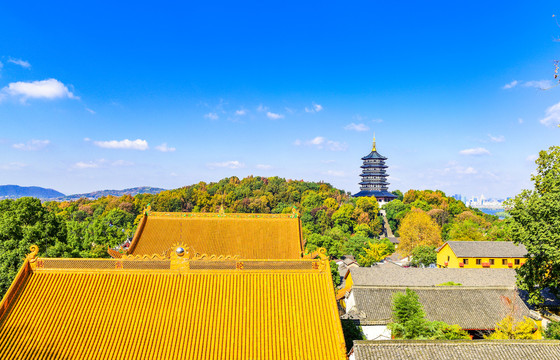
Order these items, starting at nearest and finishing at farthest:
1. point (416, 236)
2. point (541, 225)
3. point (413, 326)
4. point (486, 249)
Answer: point (413, 326) → point (541, 225) → point (486, 249) → point (416, 236)

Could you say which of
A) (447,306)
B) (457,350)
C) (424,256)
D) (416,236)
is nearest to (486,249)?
(424,256)

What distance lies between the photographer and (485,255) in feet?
102

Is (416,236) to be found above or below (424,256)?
above

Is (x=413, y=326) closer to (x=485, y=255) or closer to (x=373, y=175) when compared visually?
(x=485, y=255)

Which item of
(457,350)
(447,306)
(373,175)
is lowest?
(447,306)

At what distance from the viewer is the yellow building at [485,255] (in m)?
31.1

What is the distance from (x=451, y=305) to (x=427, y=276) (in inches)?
236

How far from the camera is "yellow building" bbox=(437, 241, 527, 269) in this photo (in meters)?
31.1

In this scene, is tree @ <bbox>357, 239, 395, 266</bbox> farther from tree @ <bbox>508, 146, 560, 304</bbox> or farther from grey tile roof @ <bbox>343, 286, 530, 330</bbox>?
tree @ <bbox>508, 146, 560, 304</bbox>

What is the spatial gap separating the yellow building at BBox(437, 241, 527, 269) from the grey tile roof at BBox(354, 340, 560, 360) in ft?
76.8

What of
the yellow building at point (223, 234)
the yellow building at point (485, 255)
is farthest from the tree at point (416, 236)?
the yellow building at point (223, 234)

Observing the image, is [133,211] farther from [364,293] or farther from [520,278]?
[520,278]

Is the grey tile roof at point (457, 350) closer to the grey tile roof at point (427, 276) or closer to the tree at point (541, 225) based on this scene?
the tree at point (541, 225)

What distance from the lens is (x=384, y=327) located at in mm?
17797
